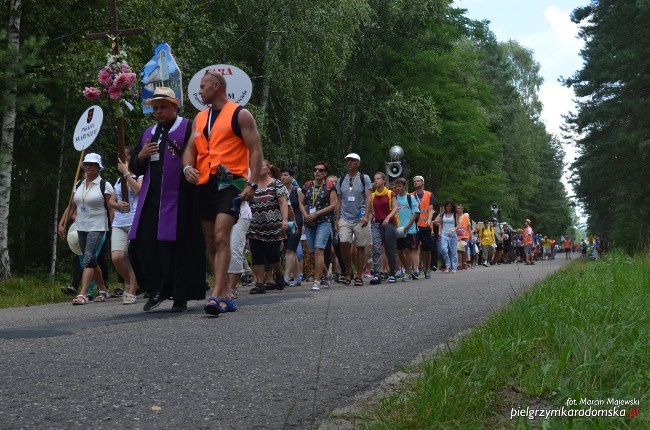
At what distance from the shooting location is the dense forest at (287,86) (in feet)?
65.3

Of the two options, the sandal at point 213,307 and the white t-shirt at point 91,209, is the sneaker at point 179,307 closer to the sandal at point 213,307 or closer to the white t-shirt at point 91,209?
the sandal at point 213,307

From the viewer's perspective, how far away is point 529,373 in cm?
437

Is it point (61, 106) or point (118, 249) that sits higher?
point (61, 106)

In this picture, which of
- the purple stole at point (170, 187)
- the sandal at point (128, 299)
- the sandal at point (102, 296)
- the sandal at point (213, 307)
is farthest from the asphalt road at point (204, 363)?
the sandal at point (102, 296)

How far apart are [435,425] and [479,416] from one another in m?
0.23

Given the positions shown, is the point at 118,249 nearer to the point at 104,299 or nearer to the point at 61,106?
the point at 104,299

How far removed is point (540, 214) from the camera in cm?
9394

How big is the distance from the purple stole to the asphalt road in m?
0.79

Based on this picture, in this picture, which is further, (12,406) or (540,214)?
(540,214)

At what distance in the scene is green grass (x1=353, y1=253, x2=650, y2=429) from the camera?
3609 mm

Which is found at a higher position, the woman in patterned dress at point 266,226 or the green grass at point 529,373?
the woman in patterned dress at point 266,226

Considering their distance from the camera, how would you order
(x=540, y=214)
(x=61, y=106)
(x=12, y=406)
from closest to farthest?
(x=12, y=406) → (x=61, y=106) → (x=540, y=214)

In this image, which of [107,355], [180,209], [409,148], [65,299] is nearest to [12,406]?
[107,355]

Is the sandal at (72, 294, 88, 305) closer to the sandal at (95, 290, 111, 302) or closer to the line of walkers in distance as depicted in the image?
the line of walkers in distance
